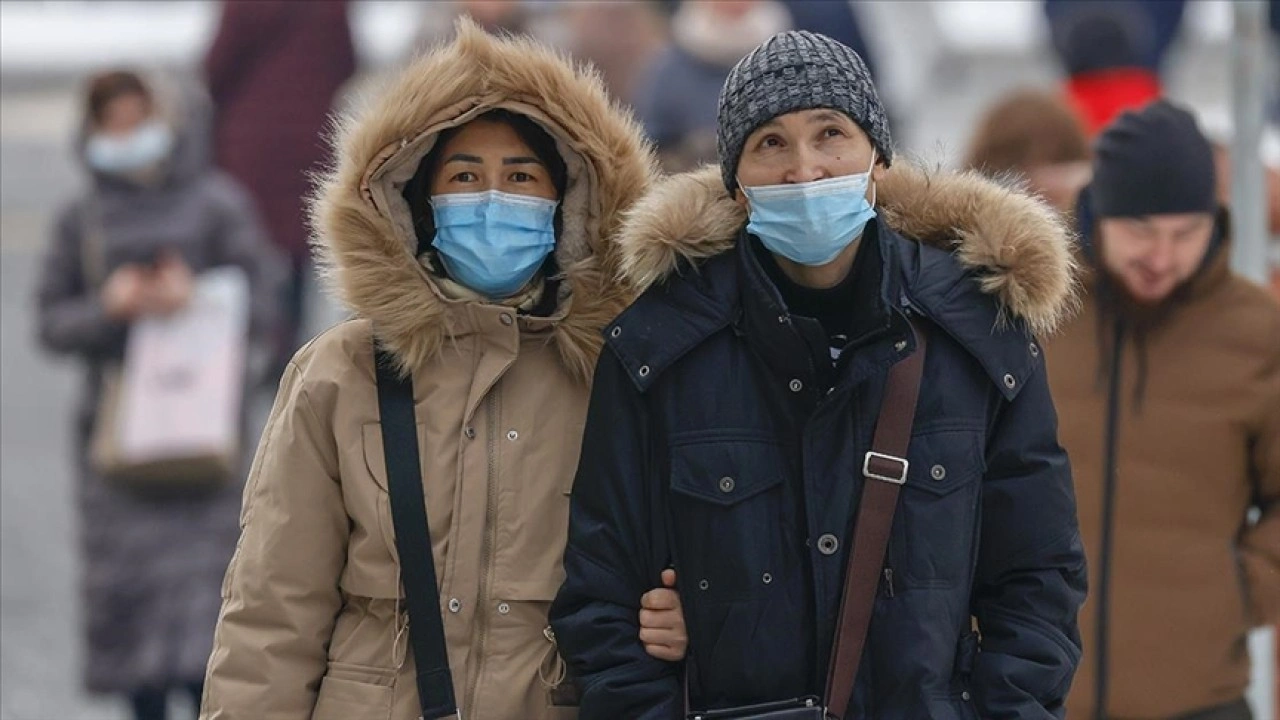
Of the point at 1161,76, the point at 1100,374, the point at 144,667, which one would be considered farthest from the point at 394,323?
the point at 1161,76

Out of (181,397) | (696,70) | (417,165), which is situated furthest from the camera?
(696,70)

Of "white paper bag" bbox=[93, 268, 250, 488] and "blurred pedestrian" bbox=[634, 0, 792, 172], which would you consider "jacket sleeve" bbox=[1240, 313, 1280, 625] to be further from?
"blurred pedestrian" bbox=[634, 0, 792, 172]

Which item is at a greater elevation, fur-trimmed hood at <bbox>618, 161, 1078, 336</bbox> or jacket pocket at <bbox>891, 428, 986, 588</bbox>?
fur-trimmed hood at <bbox>618, 161, 1078, 336</bbox>

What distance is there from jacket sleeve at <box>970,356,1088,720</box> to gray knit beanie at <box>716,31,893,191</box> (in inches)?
20.1

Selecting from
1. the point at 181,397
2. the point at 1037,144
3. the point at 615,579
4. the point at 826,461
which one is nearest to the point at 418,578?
the point at 615,579

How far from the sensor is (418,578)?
4227 mm

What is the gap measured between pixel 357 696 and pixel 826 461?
2.92 ft

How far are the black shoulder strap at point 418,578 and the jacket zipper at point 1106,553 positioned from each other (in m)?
1.87

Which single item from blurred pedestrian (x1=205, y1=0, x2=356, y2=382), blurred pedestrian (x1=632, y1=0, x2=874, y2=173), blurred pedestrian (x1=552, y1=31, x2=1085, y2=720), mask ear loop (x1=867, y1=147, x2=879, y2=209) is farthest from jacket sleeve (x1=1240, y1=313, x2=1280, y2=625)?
blurred pedestrian (x1=205, y1=0, x2=356, y2=382)

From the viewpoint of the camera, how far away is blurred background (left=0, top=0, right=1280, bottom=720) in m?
8.55

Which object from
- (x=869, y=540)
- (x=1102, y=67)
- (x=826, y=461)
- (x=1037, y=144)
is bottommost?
(x=869, y=540)

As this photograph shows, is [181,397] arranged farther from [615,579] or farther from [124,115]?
[615,579]

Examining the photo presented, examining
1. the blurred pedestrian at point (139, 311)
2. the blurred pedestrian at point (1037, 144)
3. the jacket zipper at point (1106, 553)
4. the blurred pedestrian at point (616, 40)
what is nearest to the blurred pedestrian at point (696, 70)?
the blurred pedestrian at point (616, 40)

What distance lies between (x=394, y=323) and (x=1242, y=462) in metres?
2.08
